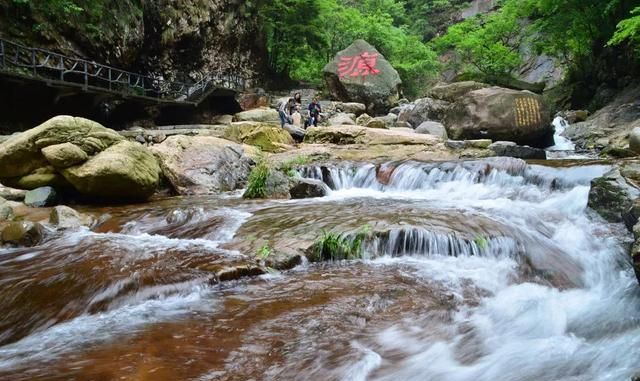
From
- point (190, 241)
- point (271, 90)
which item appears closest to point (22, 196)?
point (190, 241)

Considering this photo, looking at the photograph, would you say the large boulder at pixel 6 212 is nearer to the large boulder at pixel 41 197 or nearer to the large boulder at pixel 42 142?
the large boulder at pixel 41 197

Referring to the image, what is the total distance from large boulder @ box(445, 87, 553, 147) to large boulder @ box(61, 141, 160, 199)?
977 centimetres

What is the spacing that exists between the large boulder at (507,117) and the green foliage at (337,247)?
9.63 m

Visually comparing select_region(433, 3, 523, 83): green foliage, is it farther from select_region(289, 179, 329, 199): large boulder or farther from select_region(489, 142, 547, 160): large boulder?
select_region(289, 179, 329, 199): large boulder

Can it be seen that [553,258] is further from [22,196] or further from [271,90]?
[271,90]

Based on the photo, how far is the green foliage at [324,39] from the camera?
92.5 feet

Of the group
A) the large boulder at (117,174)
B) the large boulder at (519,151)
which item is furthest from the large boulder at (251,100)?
the large boulder at (117,174)

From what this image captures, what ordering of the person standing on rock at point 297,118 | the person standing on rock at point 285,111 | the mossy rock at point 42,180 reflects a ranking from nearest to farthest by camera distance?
1. the mossy rock at point 42,180
2. the person standing on rock at point 285,111
3. the person standing on rock at point 297,118

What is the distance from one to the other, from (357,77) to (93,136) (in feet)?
60.6

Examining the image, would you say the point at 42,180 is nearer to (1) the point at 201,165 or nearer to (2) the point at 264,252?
(1) the point at 201,165

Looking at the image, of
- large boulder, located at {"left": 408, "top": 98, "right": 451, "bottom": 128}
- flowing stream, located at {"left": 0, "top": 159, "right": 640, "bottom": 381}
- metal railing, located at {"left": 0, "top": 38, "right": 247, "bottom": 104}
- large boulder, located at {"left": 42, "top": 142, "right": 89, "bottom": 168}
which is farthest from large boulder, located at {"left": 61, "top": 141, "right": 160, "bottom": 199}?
large boulder, located at {"left": 408, "top": 98, "right": 451, "bottom": 128}

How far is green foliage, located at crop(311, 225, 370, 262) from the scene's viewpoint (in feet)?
17.0

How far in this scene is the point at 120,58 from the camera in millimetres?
17297

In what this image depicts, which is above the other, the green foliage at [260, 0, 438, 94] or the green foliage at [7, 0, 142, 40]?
the green foliage at [260, 0, 438, 94]
